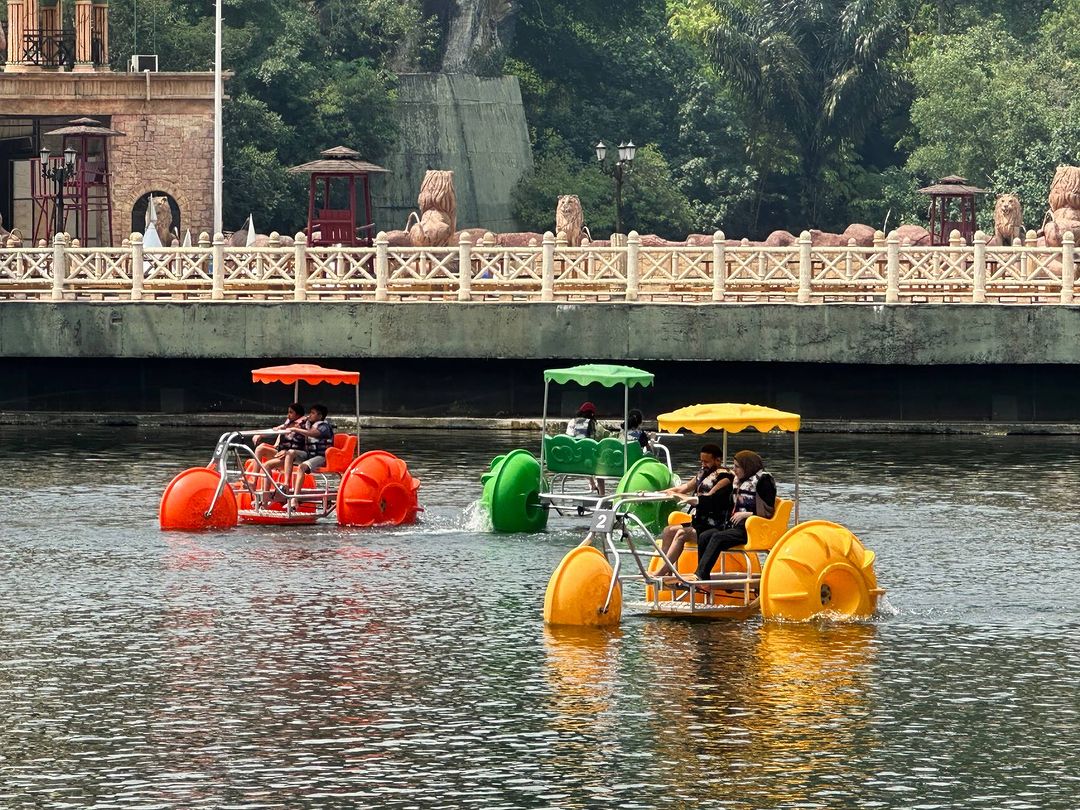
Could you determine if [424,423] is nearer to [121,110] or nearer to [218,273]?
[218,273]

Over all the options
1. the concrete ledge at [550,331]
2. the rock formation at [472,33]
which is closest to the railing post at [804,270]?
the concrete ledge at [550,331]

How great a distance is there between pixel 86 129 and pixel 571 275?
13.3 m

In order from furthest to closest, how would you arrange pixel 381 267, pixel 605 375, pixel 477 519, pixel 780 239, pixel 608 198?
1. pixel 608 198
2. pixel 780 239
3. pixel 381 267
4. pixel 605 375
5. pixel 477 519

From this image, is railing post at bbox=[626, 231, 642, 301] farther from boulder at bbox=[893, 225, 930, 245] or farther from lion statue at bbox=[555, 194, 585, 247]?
boulder at bbox=[893, 225, 930, 245]

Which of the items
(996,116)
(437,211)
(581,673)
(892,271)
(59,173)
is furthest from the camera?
(996,116)

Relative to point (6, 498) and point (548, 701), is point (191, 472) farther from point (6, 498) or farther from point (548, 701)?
point (548, 701)

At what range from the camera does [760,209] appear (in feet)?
241

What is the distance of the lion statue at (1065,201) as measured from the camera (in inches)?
1687

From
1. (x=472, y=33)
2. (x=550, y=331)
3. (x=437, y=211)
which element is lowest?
(x=550, y=331)

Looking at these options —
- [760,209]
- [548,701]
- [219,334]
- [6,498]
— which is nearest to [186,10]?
[760,209]

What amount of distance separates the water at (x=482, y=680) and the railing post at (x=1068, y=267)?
38.2 ft

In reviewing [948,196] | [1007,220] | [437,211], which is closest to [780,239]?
[948,196]

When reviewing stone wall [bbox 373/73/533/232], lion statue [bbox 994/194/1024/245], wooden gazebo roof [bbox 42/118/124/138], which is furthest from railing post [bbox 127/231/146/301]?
stone wall [bbox 373/73/533/232]

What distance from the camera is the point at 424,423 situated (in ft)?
118
